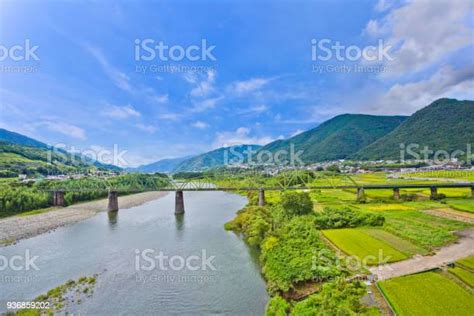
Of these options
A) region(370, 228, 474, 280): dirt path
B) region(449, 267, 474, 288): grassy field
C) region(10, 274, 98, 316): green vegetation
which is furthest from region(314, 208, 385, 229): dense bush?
region(10, 274, 98, 316): green vegetation

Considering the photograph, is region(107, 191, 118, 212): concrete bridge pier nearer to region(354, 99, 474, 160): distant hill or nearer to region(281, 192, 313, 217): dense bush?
region(281, 192, 313, 217): dense bush

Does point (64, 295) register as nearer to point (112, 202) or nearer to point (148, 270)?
point (148, 270)

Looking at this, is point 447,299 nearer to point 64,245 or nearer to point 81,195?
point 64,245

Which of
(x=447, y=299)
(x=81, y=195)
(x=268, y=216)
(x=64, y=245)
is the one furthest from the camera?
(x=81, y=195)

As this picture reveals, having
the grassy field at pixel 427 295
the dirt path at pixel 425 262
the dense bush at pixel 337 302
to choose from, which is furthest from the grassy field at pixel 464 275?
the dense bush at pixel 337 302

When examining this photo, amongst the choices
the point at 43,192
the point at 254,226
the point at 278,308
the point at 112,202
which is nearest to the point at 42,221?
the point at 112,202

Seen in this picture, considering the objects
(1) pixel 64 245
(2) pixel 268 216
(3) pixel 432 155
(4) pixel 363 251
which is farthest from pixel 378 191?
(3) pixel 432 155

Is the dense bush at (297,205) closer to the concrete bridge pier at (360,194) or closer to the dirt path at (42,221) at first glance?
the concrete bridge pier at (360,194)
